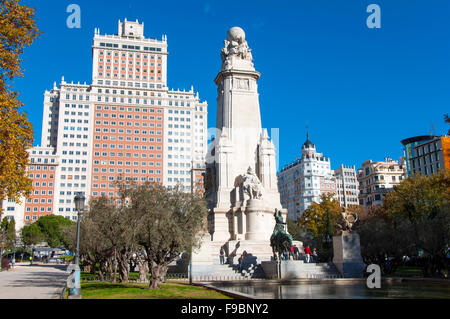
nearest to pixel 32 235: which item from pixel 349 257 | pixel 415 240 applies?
pixel 349 257

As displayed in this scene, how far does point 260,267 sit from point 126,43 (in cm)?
11238

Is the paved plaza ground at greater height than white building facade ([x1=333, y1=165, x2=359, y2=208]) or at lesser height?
lesser

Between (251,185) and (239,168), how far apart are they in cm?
319

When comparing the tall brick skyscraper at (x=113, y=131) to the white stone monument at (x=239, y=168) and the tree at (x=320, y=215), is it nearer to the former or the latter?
the tree at (x=320, y=215)

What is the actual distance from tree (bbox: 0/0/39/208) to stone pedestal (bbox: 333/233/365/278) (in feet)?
64.6

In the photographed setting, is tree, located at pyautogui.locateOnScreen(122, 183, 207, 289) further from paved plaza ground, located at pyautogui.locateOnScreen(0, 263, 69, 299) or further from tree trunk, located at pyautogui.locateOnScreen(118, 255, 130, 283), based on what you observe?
paved plaza ground, located at pyautogui.locateOnScreen(0, 263, 69, 299)

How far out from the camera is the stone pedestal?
27484 mm

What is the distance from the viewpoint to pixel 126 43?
127438 mm

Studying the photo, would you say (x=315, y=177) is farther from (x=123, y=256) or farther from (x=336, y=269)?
(x=123, y=256)

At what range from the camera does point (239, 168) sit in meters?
38.6

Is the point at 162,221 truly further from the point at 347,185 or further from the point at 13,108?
the point at 347,185

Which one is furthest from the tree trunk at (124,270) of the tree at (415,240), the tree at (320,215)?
the tree at (320,215)

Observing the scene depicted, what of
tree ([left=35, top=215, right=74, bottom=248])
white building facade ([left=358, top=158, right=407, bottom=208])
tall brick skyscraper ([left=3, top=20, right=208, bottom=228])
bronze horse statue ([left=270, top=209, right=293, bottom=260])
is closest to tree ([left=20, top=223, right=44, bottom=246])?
tree ([left=35, top=215, right=74, bottom=248])
